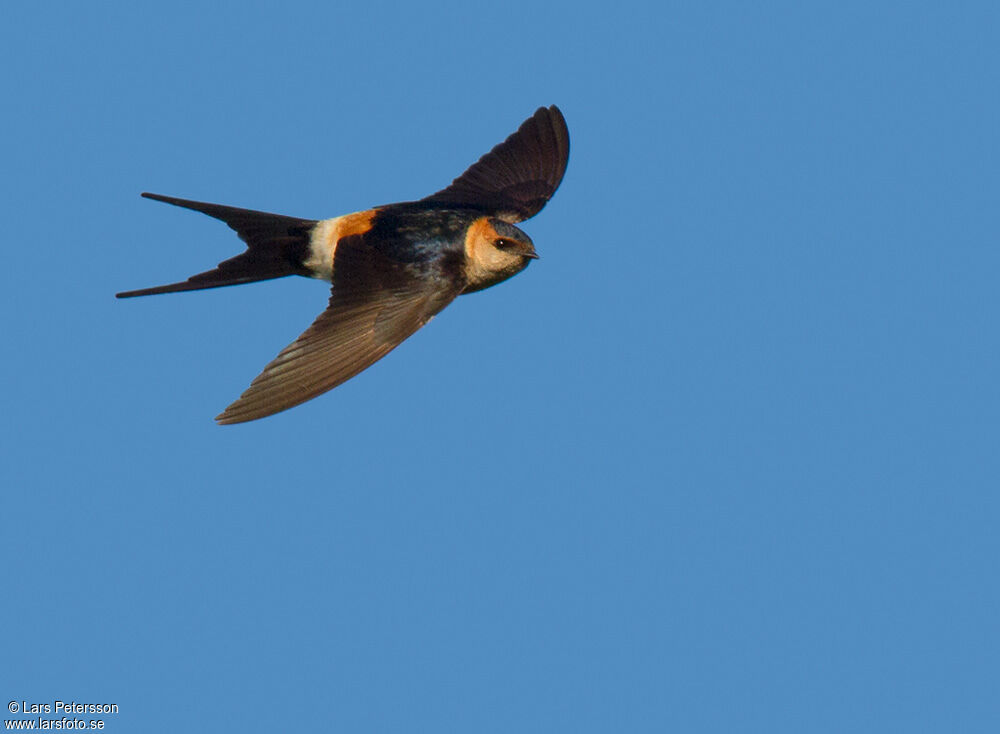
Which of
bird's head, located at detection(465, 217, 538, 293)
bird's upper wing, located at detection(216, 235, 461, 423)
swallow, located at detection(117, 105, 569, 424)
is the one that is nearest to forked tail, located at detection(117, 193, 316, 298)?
swallow, located at detection(117, 105, 569, 424)

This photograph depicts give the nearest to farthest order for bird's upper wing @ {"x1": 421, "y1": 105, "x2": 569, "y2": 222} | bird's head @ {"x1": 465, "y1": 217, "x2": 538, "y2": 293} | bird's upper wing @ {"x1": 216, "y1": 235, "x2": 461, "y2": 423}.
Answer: bird's upper wing @ {"x1": 216, "y1": 235, "x2": 461, "y2": 423}
bird's head @ {"x1": 465, "y1": 217, "x2": 538, "y2": 293}
bird's upper wing @ {"x1": 421, "y1": 105, "x2": 569, "y2": 222}

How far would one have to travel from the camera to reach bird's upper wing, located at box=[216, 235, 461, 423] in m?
3.90

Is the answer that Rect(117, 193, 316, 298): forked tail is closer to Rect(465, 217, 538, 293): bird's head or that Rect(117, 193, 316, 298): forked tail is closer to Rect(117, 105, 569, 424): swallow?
Rect(117, 105, 569, 424): swallow

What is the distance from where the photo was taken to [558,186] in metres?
5.10

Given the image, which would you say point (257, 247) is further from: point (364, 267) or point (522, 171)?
point (522, 171)

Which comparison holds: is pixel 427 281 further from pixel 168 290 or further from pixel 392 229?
pixel 168 290

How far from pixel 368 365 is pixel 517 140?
1658 mm

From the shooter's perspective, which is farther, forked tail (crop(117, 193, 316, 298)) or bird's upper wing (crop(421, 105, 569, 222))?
bird's upper wing (crop(421, 105, 569, 222))

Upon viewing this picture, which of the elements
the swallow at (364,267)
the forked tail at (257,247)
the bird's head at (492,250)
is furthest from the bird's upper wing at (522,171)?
the forked tail at (257,247)

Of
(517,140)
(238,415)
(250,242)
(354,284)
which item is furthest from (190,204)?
(517,140)

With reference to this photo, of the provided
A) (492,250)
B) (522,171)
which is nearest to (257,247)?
(492,250)

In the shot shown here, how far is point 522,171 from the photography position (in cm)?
514

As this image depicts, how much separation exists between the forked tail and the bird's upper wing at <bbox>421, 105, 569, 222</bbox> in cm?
64

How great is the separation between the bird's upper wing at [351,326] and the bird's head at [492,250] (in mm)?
176
